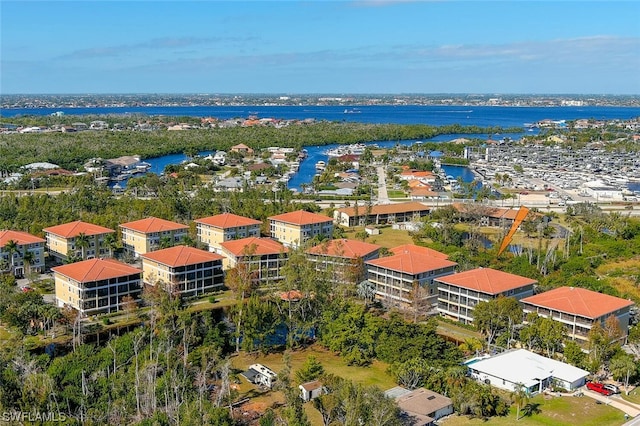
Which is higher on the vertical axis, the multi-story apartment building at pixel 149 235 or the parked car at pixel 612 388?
the multi-story apartment building at pixel 149 235

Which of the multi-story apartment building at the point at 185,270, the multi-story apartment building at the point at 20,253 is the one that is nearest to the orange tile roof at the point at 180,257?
the multi-story apartment building at the point at 185,270

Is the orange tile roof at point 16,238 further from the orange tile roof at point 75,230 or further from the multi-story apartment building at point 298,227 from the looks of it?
the multi-story apartment building at point 298,227

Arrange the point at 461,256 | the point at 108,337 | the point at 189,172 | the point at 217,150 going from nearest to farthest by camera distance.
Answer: the point at 108,337 → the point at 461,256 → the point at 189,172 → the point at 217,150

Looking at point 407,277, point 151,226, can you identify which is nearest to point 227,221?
point 151,226

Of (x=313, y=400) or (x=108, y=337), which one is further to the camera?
(x=108, y=337)

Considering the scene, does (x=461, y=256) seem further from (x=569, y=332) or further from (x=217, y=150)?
(x=217, y=150)

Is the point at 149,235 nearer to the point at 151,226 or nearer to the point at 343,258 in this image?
the point at 151,226

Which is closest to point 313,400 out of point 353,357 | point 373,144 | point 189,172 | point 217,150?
point 353,357
